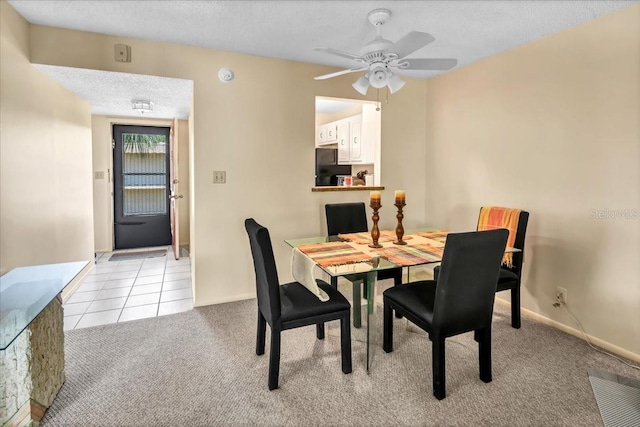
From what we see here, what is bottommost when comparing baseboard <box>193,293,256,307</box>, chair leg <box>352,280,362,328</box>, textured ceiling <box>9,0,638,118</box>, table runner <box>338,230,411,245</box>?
baseboard <box>193,293,256,307</box>

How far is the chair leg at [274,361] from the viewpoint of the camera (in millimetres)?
1919

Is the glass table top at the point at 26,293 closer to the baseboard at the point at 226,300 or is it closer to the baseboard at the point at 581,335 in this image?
the baseboard at the point at 226,300

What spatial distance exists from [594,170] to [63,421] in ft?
11.4

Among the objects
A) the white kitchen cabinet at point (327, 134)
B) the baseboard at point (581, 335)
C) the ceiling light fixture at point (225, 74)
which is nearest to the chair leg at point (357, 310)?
the baseboard at point (581, 335)

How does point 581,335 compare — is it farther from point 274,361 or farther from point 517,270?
point 274,361

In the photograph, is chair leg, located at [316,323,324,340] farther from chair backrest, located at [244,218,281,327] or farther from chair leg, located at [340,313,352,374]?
chair backrest, located at [244,218,281,327]

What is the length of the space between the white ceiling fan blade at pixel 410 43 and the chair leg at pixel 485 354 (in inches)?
63.1

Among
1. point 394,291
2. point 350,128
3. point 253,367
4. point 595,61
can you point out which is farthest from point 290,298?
point 350,128

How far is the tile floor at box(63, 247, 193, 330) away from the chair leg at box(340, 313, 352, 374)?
1687 mm

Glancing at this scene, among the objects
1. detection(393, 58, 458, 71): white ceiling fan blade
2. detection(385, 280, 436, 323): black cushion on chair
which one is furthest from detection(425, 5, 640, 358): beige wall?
detection(385, 280, 436, 323): black cushion on chair

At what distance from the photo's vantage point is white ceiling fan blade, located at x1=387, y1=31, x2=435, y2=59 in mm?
1834

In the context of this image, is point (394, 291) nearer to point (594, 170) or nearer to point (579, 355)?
point (579, 355)

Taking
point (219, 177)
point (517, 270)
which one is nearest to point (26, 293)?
point (219, 177)

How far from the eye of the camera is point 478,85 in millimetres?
3314
